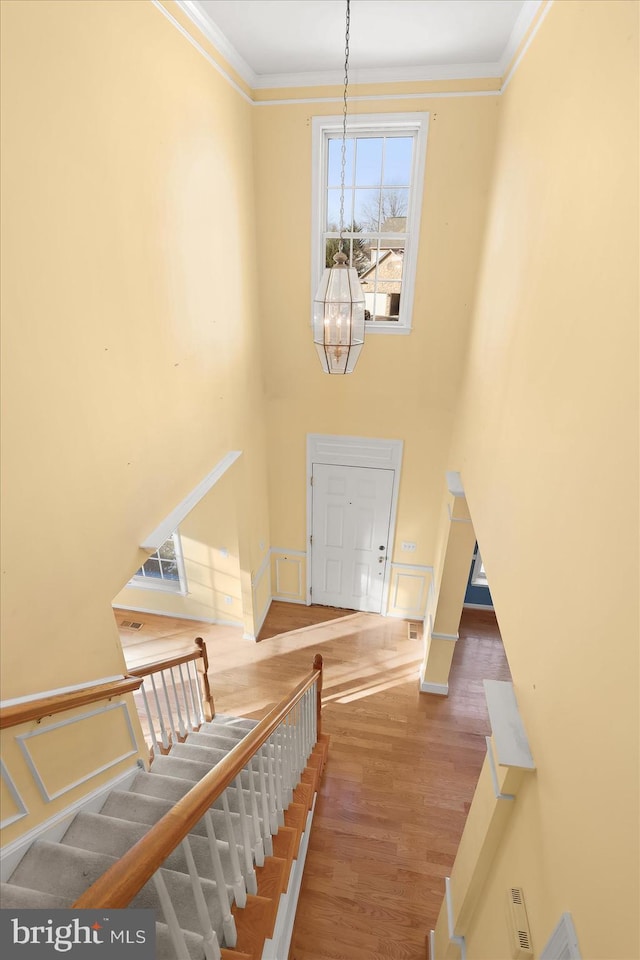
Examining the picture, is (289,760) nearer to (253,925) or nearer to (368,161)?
(253,925)

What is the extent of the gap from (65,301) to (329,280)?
1562 mm

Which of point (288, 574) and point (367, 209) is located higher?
point (367, 209)

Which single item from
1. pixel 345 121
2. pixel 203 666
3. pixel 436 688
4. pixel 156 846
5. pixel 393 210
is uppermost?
pixel 345 121

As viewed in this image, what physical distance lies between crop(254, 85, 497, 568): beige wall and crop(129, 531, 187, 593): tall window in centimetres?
134

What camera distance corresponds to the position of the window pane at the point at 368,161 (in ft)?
14.7

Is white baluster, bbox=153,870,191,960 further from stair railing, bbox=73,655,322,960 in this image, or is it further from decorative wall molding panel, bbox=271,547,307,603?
decorative wall molding panel, bbox=271,547,307,603

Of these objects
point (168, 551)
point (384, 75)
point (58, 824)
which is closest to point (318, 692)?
point (58, 824)

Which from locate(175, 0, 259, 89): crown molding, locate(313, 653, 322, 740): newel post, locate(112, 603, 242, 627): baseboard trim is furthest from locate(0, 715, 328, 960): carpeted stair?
locate(175, 0, 259, 89): crown molding

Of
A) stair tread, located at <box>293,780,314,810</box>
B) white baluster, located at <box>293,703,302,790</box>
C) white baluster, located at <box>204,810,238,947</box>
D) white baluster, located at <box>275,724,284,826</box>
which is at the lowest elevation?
stair tread, located at <box>293,780,314,810</box>

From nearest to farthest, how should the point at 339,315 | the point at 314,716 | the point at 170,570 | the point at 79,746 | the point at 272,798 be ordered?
the point at 272,798 → the point at 79,746 → the point at 339,315 → the point at 314,716 → the point at 170,570

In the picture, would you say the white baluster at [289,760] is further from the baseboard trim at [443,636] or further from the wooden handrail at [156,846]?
the baseboard trim at [443,636]

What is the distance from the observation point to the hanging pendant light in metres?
3.04
